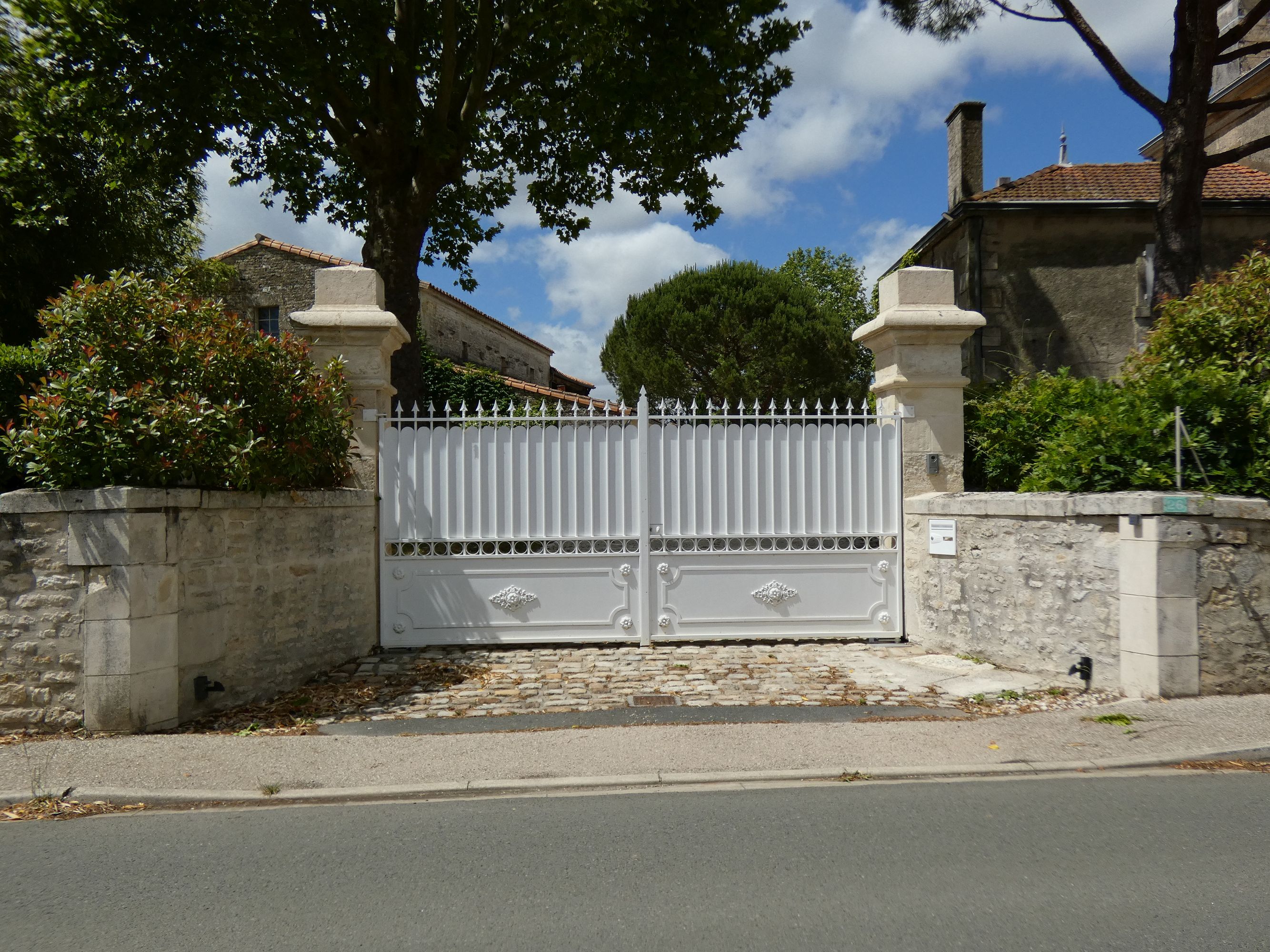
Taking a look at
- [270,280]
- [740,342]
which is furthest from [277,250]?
[740,342]

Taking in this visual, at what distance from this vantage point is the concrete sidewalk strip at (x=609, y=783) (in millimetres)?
4500

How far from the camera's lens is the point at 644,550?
796 centimetres

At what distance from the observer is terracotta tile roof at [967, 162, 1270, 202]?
17.0 metres

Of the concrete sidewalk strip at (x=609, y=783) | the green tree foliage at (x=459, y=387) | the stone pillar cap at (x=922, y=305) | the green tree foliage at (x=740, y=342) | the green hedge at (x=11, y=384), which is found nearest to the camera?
the concrete sidewalk strip at (x=609, y=783)

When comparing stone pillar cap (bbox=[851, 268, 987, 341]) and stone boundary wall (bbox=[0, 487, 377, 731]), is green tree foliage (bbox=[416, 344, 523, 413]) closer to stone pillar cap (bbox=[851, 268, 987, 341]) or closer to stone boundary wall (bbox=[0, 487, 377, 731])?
stone pillar cap (bbox=[851, 268, 987, 341])

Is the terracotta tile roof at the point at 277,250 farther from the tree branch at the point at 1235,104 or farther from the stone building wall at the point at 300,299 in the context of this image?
the tree branch at the point at 1235,104

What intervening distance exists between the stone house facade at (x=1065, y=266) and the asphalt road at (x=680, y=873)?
14.1 meters

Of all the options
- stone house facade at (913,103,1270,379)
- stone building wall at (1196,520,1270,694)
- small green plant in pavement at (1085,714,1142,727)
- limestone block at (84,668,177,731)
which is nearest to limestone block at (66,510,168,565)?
limestone block at (84,668,177,731)

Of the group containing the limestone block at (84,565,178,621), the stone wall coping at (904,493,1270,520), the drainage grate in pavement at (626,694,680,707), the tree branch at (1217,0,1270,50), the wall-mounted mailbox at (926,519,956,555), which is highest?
the tree branch at (1217,0,1270,50)

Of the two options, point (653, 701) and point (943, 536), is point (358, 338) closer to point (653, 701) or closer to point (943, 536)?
point (653, 701)

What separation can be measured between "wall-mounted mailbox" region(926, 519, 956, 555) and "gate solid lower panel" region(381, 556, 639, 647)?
267 centimetres

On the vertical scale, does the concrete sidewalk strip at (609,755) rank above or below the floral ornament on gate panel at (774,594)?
below

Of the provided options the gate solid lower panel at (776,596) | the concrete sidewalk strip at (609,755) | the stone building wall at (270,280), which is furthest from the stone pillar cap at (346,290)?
the stone building wall at (270,280)

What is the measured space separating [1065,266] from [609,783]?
1618 cm
